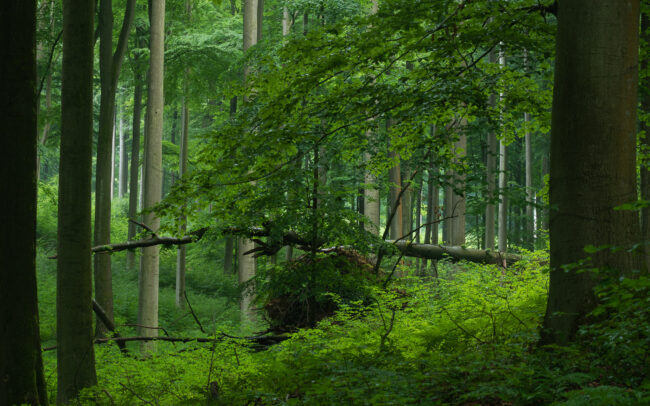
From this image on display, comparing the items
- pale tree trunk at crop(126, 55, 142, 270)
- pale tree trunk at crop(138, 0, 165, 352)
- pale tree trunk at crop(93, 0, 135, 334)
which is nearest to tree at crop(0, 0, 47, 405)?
pale tree trunk at crop(93, 0, 135, 334)

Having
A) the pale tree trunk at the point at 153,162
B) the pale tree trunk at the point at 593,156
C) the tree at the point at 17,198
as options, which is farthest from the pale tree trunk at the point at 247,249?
the pale tree trunk at the point at 593,156

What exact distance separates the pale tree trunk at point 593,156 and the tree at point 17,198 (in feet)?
15.5

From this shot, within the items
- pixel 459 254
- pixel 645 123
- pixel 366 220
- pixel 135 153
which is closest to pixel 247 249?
pixel 459 254

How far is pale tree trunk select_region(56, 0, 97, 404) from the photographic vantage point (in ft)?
18.7

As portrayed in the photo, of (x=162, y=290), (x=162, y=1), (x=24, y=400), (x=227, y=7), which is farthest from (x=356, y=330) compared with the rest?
(x=227, y=7)

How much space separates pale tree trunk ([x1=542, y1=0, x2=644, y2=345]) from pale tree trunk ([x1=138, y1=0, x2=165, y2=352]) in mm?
9156

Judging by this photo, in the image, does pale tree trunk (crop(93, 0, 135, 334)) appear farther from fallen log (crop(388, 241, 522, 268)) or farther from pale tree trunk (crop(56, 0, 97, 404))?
fallen log (crop(388, 241, 522, 268))

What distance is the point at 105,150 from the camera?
1090cm

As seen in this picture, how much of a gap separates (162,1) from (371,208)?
7072 millimetres

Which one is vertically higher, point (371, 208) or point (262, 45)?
point (262, 45)

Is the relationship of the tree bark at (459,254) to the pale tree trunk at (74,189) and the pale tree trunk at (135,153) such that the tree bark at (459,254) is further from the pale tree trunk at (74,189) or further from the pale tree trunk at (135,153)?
the pale tree trunk at (135,153)

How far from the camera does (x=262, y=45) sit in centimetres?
1169

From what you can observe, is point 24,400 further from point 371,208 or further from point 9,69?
point 371,208

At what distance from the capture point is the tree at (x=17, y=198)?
15.8 ft
